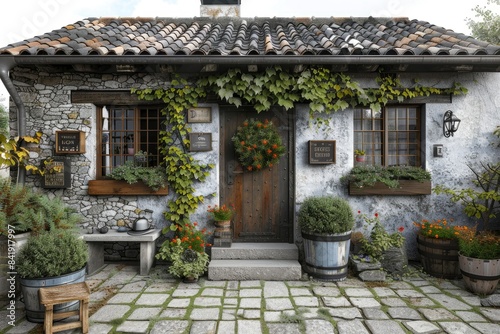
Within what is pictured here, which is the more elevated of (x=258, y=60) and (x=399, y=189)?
(x=258, y=60)

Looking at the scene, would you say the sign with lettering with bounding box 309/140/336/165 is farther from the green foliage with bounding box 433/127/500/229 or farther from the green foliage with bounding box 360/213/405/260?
the green foliage with bounding box 433/127/500/229

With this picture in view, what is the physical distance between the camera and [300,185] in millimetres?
5113

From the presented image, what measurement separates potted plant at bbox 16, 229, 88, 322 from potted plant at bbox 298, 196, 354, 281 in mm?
3200

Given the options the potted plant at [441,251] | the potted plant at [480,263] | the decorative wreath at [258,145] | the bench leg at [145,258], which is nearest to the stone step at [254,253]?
the bench leg at [145,258]

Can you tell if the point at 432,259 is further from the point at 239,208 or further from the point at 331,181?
the point at 239,208

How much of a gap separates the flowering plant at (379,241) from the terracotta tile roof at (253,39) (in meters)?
2.89

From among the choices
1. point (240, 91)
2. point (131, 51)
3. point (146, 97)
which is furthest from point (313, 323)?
point (131, 51)

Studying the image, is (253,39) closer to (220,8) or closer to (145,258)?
(220,8)

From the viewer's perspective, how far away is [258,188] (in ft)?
17.3

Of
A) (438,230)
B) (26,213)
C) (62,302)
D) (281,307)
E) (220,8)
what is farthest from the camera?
(220,8)

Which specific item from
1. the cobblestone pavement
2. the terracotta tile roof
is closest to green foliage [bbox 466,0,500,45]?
the terracotta tile roof

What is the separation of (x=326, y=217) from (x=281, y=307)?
145 centimetres

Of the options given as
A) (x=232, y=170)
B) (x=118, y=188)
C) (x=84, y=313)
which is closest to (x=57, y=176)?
(x=118, y=188)

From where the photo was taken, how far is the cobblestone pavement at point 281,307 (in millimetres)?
3123
